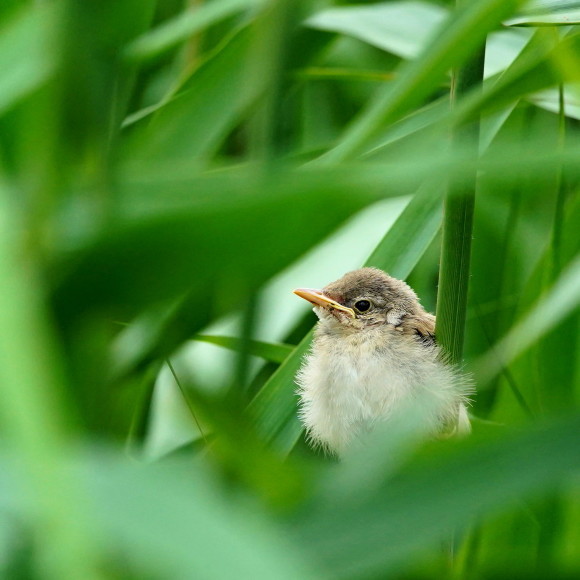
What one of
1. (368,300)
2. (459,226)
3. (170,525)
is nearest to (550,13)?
(459,226)

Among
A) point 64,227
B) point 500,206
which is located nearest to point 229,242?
point 64,227

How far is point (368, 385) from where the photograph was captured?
1429 mm

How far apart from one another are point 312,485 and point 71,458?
161 mm

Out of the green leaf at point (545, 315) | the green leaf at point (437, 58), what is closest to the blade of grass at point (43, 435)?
the green leaf at point (437, 58)

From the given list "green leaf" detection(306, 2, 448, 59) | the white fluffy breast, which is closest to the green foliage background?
the white fluffy breast

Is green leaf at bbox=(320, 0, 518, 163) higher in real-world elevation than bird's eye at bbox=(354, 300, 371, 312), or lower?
higher

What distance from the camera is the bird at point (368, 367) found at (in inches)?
52.7

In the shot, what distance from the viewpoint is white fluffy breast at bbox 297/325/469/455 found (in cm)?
133

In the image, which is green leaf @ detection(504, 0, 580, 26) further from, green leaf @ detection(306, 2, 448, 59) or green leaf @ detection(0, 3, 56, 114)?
green leaf @ detection(306, 2, 448, 59)

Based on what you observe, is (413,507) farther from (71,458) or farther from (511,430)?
(71,458)

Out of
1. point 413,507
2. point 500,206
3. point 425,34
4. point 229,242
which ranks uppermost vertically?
point 425,34

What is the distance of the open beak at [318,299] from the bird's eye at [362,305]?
0.02 m

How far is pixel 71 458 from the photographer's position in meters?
0.30

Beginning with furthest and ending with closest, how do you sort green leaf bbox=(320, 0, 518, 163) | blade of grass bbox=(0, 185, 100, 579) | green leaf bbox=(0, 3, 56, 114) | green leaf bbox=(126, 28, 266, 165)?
green leaf bbox=(126, 28, 266, 165)
green leaf bbox=(0, 3, 56, 114)
green leaf bbox=(320, 0, 518, 163)
blade of grass bbox=(0, 185, 100, 579)
